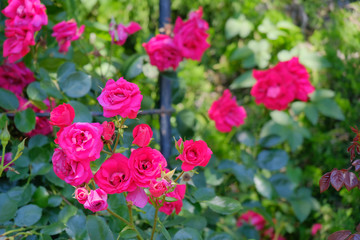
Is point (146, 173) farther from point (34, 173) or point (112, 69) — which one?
point (112, 69)

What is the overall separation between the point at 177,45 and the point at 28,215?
0.68 m

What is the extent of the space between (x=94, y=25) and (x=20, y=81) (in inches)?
15.0

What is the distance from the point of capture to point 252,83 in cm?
188

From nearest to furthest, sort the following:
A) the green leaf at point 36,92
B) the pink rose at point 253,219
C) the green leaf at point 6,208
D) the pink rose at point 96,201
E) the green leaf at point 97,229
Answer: the pink rose at point 96,201, the green leaf at point 97,229, the green leaf at point 6,208, the green leaf at point 36,92, the pink rose at point 253,219

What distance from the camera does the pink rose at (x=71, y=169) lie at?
0.66 meters

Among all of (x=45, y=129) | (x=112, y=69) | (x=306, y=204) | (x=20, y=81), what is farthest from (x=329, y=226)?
(x=20, y=81)

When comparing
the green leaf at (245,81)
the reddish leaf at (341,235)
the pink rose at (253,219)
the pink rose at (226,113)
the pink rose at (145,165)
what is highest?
the pink rose at (145,165)

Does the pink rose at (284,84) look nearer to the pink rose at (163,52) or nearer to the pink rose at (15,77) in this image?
the pink rose at (163,52)

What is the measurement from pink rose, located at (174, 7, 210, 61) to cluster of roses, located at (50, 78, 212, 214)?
0.65 meters

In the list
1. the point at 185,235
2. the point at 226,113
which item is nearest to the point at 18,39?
the point at 185,235

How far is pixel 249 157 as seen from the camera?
1534 millimetres

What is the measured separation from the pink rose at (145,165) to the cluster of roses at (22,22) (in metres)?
0.54

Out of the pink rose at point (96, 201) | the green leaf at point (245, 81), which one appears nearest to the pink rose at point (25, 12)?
the pink rose at point (96, 201)

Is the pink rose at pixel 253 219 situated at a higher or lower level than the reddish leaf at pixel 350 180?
lower
